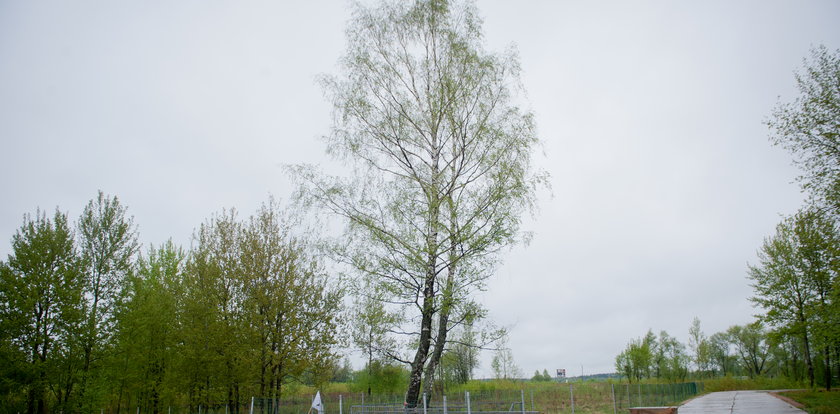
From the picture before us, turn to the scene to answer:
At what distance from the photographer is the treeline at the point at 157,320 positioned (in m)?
19.4

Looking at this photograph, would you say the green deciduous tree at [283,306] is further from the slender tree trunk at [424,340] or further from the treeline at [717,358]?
the treeline at [717,358]

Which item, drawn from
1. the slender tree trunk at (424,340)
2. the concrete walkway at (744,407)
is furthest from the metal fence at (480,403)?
the concrete walkway at (744,407)

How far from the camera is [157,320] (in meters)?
23.9

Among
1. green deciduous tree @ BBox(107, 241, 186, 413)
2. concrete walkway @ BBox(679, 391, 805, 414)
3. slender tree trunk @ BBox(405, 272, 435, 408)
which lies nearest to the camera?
slender tree trunk @ BBox(405, 272, 435, 408)

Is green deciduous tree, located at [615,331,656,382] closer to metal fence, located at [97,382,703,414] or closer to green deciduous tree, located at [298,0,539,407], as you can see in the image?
metal fence, located at [97,382,703,414]

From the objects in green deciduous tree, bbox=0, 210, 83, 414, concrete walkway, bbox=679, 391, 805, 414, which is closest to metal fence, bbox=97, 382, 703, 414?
concrete walkway, bbox=679, 391, 805, 414

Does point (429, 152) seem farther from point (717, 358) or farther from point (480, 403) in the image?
point (717, 358)

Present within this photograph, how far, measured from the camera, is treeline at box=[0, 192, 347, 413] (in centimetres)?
1944

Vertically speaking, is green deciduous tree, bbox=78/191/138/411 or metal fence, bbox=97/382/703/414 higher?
green deciduous tree, bbox=78/191/138/411

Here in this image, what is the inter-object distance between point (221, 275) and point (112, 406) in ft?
62.8

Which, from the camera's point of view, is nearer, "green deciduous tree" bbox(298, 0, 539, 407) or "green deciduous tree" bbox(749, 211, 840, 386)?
"green deciduous tree" bbox(298, 0, 539, 407)

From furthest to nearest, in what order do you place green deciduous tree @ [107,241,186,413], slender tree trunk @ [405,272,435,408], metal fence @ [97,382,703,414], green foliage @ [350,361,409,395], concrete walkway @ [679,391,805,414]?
green foliage @ [350,361,409,395]
green deciduous tree @ [107,241,186,413]
concrete walkway @ [679,391,805,414]
metal fence @ [97,382,703,414]
slender tree trunk @ [405,272,435,408]

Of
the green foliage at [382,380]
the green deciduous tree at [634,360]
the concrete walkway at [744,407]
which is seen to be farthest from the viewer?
the green deciduous tree at [634,360]

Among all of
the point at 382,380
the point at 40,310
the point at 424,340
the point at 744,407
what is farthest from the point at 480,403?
the point at 40,310
